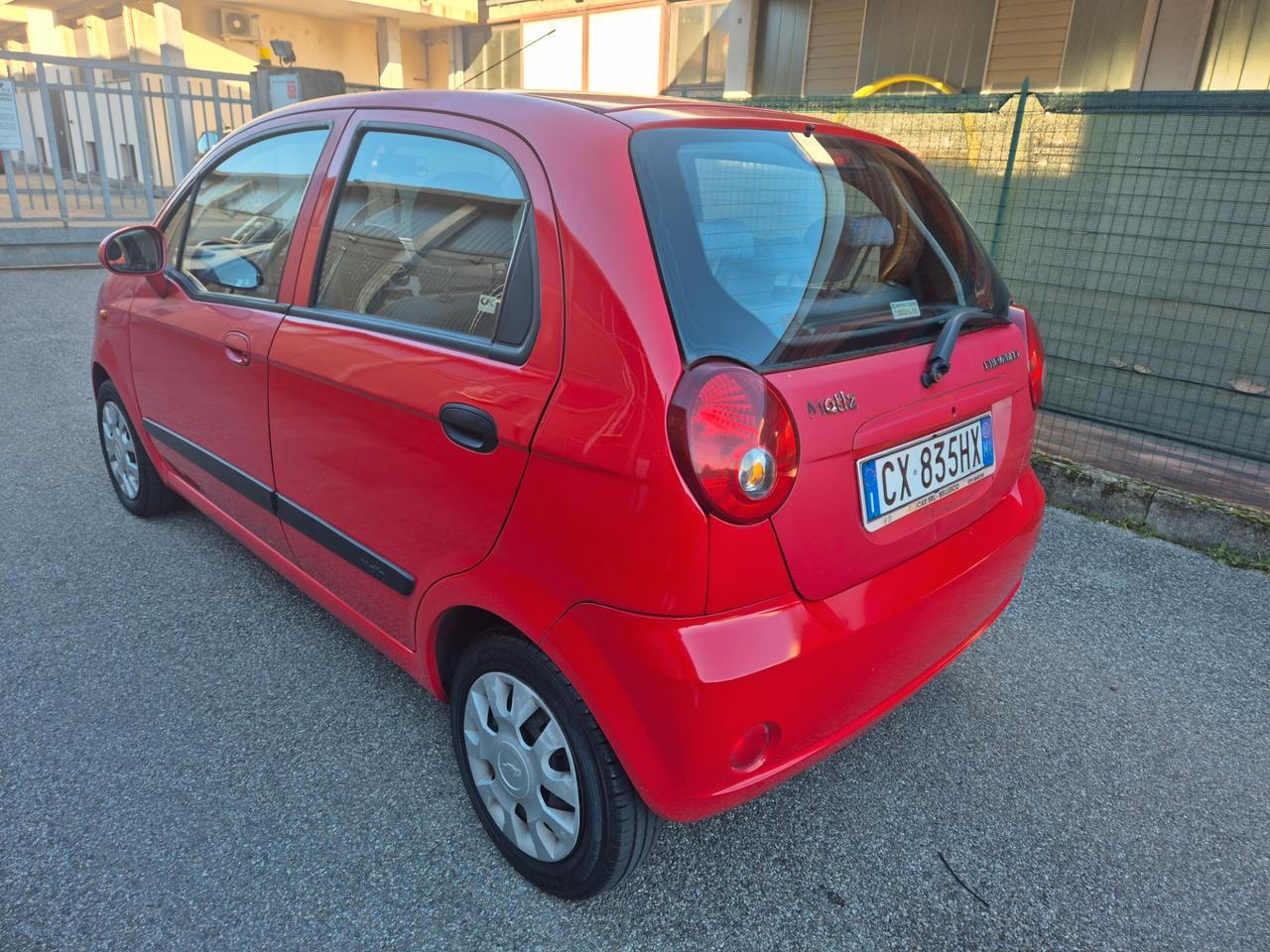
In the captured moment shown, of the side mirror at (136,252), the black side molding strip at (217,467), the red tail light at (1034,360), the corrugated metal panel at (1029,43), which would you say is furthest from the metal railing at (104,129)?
the red tail light at (1034,360)

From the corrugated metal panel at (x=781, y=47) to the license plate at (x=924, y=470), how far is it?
982 centimetres

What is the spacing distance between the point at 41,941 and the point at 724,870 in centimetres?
146

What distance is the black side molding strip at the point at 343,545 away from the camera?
218cm

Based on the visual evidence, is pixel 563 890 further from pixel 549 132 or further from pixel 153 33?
pixel 153 33

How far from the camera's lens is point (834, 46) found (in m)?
10.1

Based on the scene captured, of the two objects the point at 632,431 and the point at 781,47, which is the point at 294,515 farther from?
the point at 781,47

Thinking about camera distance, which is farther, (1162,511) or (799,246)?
(1162,511)

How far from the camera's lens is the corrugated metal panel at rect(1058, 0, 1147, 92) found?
7.67 metres

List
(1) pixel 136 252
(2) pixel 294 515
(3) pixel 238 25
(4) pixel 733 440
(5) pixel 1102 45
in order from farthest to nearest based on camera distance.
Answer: (3) pixel 238 25
(5) pixel 1102 45
(1) pixel 136 252
(2) pixel 294 515
(4) pixel 733 440

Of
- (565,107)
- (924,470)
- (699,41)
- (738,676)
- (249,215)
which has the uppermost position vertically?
(699,41)

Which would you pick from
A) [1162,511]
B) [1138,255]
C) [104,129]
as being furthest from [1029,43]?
[104,129]

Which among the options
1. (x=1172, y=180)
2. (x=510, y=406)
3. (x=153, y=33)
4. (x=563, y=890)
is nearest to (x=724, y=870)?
(x=563, y=890)

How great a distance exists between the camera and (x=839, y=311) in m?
1.83

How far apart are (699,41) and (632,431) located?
13906 millimetres
